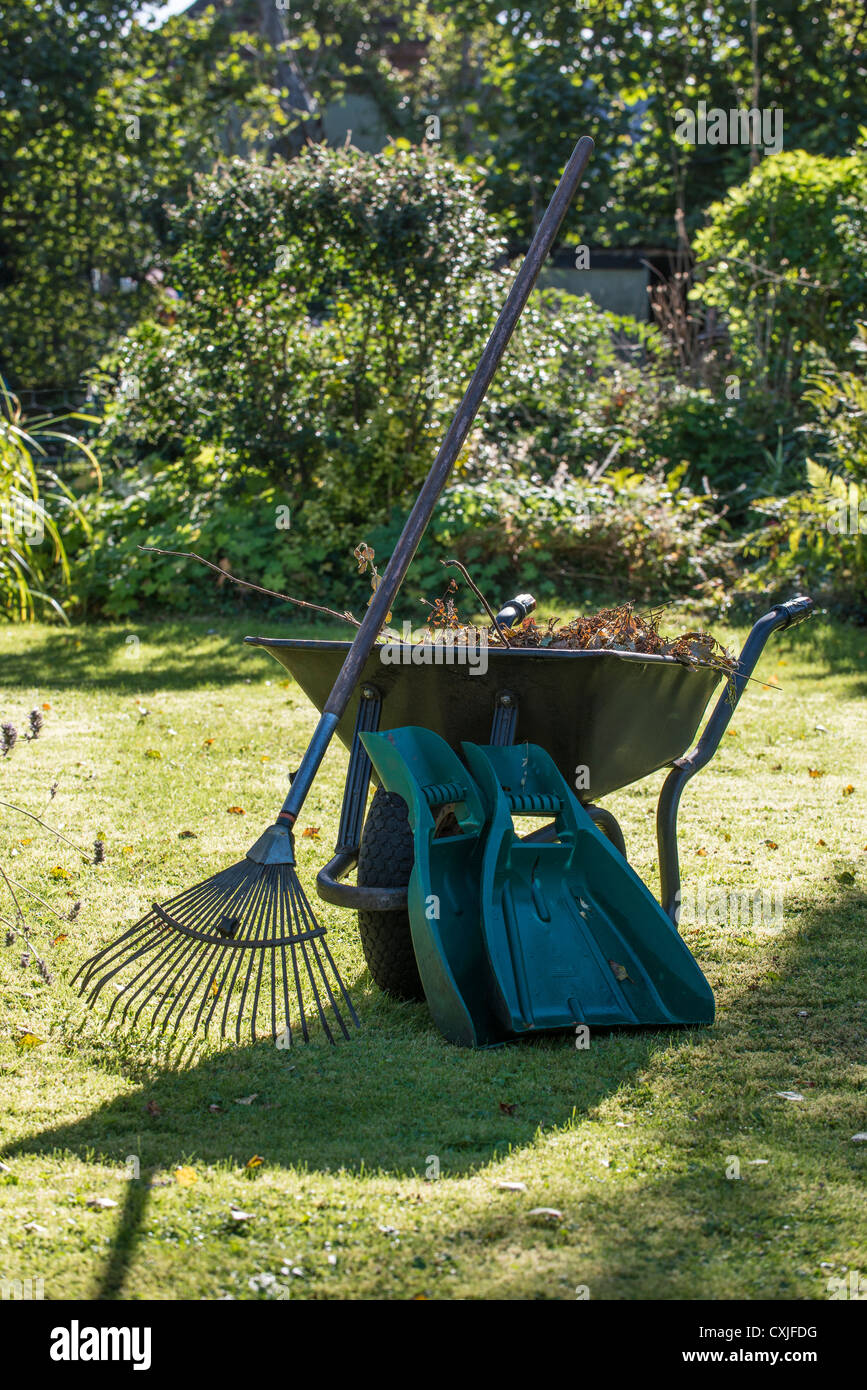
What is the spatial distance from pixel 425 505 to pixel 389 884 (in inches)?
36.9

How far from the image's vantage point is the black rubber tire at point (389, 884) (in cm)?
298

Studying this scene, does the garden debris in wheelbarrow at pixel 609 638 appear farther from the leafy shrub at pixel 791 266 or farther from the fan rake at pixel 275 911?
the leafy shrub at pixel 791 266

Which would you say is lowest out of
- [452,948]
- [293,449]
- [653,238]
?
[452,948]

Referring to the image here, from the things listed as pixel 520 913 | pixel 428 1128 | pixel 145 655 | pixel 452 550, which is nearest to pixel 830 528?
pixel 452 550

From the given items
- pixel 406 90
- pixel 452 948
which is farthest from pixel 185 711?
pixel 406 90

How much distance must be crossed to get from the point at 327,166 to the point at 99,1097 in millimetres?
7272

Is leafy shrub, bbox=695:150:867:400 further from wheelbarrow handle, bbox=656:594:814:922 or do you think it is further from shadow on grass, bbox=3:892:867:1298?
shadow on grass, bbox=3:892:867:1298

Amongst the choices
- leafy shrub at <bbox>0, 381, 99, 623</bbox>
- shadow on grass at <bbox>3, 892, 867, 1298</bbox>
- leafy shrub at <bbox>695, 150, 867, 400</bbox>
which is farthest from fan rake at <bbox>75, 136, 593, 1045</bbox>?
leafy shrub at <bbox>695, 150, 867, 400</bbox>

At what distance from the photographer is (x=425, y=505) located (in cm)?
305

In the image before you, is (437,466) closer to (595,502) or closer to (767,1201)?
(767,1201)

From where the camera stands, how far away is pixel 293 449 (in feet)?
28.1

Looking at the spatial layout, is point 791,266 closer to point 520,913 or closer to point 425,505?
point 425,505

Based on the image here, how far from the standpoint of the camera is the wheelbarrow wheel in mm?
2980

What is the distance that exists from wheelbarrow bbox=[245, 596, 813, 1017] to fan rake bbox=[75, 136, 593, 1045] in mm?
179
